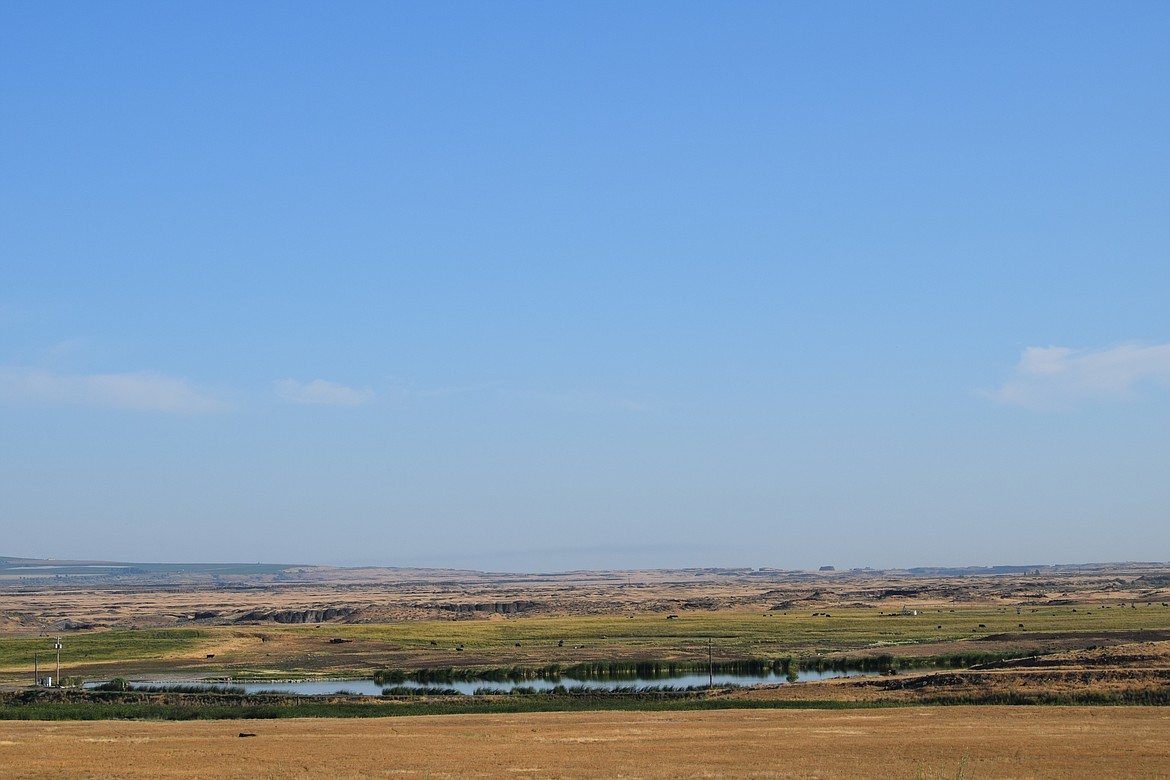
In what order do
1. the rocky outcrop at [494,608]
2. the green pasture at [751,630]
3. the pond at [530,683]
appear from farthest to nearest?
the rocky outcrop at [494,608] → the green pasture at [751,630] → the pond at [530,683]

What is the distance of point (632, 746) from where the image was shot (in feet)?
153

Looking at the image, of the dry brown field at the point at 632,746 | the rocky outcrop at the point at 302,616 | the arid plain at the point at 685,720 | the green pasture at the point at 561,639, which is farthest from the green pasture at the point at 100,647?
the dry brown field at the point at 632,746

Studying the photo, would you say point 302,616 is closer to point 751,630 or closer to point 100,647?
point 100,647

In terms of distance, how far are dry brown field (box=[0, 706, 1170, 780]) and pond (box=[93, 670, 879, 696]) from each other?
20415 mm

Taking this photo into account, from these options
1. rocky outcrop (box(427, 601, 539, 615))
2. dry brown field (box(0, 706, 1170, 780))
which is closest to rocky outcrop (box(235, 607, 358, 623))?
rocky outcrop (box(427, 601, 539, 615))

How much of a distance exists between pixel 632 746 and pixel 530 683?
34641 mm

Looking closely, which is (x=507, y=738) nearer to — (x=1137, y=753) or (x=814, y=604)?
(x=1137, y=753)

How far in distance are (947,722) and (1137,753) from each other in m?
10.2

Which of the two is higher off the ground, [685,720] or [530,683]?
[685,720]

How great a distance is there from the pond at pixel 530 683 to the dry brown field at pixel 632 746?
804 inches

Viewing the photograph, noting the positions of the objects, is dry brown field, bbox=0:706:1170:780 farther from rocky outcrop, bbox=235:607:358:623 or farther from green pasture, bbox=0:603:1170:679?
rocky outcrop, bbox=235:607:358:623

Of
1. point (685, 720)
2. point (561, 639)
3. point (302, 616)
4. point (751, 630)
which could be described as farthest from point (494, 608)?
point (685, 720)

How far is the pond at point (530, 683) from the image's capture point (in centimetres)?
7688

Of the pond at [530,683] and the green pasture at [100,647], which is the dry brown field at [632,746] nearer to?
the pond at [530,683]
